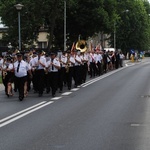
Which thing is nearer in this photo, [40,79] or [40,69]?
[40,79]

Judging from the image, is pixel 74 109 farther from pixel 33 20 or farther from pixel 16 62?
pixel 33 20

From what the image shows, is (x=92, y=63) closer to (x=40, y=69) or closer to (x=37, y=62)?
(x=37, y=62)

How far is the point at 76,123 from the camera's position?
10117 millimetres

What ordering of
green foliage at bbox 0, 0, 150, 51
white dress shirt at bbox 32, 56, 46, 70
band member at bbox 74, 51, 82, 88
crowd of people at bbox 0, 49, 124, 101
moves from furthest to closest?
green foliage at bbox 0, 0, 150, 51, band member at bbox 74, 51, 82, 88, white dress shirt at bbox 32, 56, 46, 70, crowd of people at bbox 0, 49, 124, 101

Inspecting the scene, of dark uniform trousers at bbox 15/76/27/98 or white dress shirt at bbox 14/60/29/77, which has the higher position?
white dress shirt at bbox 14/60/29/77

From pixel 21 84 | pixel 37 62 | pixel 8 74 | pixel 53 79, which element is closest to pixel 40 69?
pixel 37 62

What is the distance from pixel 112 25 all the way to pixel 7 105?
3938 centimetres

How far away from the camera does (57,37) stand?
5200 centimetres

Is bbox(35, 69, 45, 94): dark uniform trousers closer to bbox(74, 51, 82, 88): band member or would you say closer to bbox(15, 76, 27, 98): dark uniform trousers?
bbox(15, 76, 27, 98): dark uniform trousers

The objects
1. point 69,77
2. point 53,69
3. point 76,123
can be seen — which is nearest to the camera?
point 76,123

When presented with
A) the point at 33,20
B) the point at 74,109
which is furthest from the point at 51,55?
the point at 33,20

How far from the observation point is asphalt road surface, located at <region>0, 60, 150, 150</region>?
784 centimetres

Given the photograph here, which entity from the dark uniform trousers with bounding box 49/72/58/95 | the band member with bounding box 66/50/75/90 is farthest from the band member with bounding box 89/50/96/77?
the dark uniform trousers with bounding box 49/72/58/95

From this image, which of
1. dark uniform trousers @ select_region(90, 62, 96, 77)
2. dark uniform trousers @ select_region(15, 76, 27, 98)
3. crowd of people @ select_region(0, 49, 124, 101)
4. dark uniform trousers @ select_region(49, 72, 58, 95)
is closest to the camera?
dark uniform trousers @ select_region(15, 76, 27, 98)
